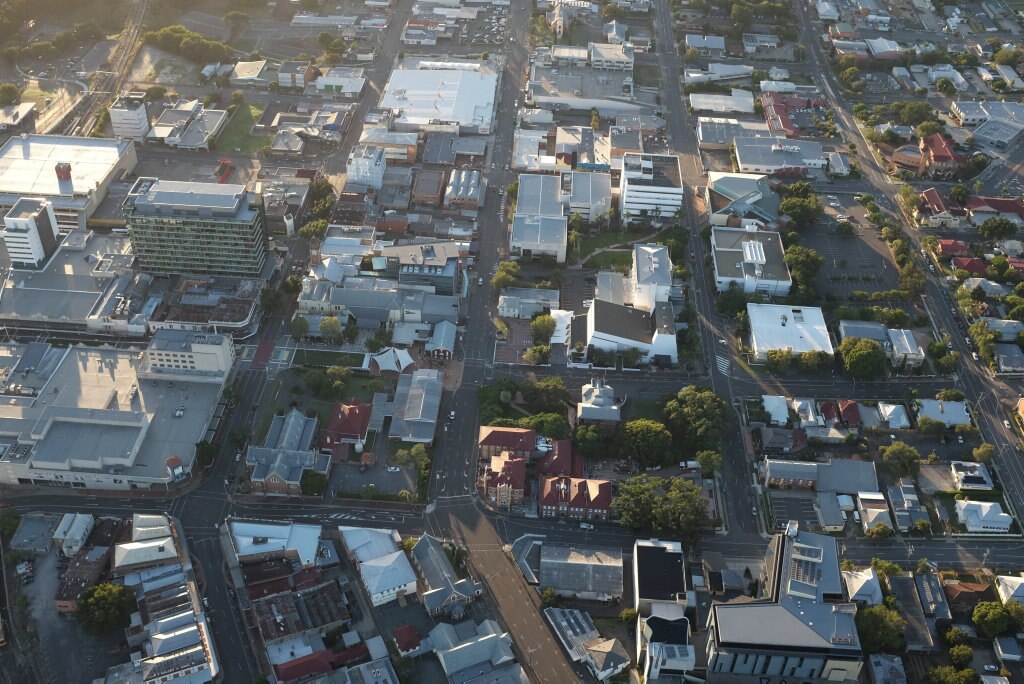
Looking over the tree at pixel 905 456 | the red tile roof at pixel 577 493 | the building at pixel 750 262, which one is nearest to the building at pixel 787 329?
the building at pixel 750 262

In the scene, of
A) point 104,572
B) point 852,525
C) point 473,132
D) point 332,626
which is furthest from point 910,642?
point 473,132

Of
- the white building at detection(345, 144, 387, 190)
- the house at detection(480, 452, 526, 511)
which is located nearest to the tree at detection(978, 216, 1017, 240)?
the house at detection(480, 452, 526, 511)

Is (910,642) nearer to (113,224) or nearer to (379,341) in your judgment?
(379,341)

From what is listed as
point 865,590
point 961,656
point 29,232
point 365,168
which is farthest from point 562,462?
point 29,232

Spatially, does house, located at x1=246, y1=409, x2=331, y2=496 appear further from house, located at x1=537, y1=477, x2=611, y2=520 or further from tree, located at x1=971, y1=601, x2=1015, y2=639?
tree, located at x1=971, y1=601, x2=1015, y2=639

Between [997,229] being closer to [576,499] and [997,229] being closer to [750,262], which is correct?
[750,262]

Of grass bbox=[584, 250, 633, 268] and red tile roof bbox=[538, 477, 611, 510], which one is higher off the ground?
red tile roof bbox=[538, 477, 611, 510]
